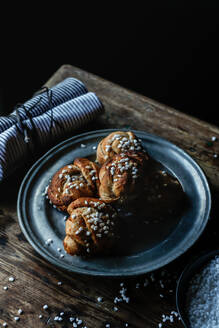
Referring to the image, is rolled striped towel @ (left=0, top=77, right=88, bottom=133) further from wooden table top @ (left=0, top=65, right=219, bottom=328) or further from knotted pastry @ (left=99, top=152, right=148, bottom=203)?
knotted pastry @ (left=99, top=152, right=148, bottom=203)

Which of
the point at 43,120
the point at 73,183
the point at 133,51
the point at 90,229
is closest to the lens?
the point at 90,229

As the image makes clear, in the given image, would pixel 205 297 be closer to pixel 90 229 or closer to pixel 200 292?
pixel 200 292

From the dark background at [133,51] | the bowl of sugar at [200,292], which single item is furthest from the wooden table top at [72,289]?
the dark background at [133,51]

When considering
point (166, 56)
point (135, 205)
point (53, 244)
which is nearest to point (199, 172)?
point (135, 205)

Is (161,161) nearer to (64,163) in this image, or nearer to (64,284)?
(64,163)

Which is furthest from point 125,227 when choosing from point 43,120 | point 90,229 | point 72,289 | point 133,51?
point 133,51

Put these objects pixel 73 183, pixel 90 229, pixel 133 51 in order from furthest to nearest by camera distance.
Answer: pixel 133 51, pixel 73 183, pixel 90 229

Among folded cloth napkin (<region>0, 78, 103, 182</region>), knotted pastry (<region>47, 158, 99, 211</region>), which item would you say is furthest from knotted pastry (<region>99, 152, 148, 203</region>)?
folded cloth napkin (<region>0, 78, 103, 182</region>)
